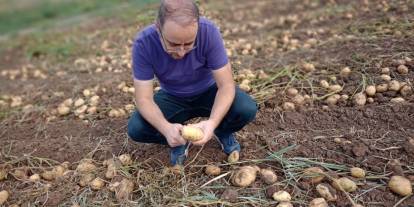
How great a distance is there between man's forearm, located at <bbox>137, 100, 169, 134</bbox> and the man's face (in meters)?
0.30

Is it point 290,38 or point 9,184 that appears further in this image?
point 290,38

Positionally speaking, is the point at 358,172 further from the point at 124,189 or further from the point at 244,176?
the point at 124,189

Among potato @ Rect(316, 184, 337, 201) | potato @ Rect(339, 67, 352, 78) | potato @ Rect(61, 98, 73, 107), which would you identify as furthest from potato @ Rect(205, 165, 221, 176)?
potato @ Rect(61, 98, 73, 107)

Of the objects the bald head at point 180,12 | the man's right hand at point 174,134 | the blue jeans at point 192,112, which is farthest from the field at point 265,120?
the bald head at point 180,12

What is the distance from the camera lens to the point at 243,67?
12.3ft

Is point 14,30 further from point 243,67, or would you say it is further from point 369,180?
point 369,180

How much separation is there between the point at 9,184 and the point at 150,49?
121 cm

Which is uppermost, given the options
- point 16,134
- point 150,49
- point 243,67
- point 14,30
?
point 150,49

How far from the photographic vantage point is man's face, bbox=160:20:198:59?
1858 millimetres

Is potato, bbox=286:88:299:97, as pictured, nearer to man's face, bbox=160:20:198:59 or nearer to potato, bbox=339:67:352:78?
potato, bbox=339:67:352:78

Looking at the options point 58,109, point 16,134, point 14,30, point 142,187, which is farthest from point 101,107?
point 14,30

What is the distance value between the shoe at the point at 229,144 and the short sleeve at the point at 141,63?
54 cm

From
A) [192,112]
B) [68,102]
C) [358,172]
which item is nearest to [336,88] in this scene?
[358,172]

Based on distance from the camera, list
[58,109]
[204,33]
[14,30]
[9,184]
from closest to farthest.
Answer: [204,33] → [9,184] → [58,109] → [14,30]
